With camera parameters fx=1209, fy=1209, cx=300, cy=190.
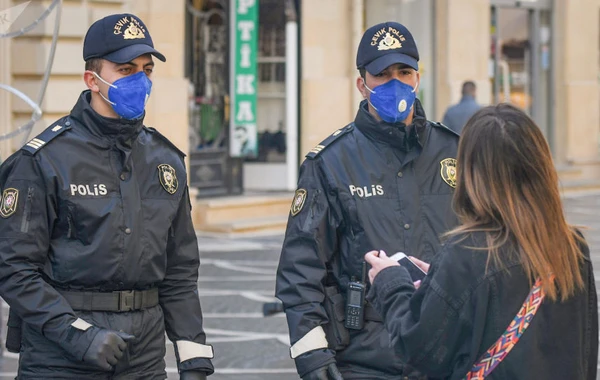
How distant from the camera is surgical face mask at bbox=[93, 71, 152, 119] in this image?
4309 millimetres

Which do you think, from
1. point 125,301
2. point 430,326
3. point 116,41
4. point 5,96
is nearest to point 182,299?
point 125,301

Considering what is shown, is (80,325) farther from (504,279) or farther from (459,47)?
(459,47)

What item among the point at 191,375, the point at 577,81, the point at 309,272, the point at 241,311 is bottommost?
the point at 241,311

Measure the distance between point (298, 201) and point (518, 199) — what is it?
1394mm

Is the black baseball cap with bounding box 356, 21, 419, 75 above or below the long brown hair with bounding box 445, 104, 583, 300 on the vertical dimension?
above

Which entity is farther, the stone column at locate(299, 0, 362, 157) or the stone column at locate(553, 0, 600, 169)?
the stone column at locate(553, 0, 600, 169)

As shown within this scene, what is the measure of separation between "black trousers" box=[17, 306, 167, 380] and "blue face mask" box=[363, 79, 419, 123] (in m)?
1.13

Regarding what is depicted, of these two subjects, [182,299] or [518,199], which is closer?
[518,199]

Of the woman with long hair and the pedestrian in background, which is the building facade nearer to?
the pedestrian in background

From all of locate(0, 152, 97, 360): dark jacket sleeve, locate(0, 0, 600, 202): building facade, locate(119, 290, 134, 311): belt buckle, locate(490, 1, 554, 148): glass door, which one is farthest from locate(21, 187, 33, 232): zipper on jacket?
locate(490, 1, 554, 148): glass door

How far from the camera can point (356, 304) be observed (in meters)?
4.29

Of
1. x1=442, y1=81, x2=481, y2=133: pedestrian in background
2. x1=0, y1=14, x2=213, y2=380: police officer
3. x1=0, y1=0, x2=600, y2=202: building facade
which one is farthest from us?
x1=442, y1=81, x2=481, y2=133: pedestrian in background

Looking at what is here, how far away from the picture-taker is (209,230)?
15.1 meters

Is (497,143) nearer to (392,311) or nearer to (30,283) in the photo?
(392,311)
